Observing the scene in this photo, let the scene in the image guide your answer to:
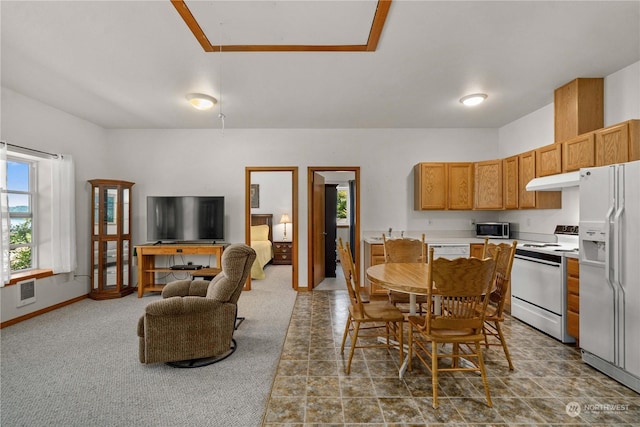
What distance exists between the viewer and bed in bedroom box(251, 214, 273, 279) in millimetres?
5707

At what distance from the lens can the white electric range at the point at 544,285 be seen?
290 cm

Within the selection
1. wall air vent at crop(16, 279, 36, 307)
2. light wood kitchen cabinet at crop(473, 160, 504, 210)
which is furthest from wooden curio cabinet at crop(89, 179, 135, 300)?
light wood kitchen cabinet at crop(473, 160, 504, 210)

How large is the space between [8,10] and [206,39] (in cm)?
131

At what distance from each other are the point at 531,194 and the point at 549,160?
0.56 m

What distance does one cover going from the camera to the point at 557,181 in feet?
10.1

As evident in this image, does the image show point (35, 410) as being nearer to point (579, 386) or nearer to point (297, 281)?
point (297, 281)

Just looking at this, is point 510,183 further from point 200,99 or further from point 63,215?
point 63,215

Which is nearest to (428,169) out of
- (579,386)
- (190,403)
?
(579,386)

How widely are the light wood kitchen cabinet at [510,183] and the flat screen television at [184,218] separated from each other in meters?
4.34

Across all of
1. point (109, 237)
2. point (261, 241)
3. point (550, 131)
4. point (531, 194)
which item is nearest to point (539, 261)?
point (531, 194)

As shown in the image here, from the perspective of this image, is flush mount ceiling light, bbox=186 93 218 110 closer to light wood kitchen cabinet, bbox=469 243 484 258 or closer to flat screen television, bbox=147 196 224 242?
flat screen television, bbox=147 196 224 242

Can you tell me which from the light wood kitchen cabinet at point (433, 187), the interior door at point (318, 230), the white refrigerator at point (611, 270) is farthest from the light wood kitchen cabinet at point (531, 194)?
the interior door at point (318, 230)

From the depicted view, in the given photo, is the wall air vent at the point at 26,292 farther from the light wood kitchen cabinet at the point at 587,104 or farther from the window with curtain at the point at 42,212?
the light wood kitchen cabinet at the point at 587,104

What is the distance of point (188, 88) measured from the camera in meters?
3.43
